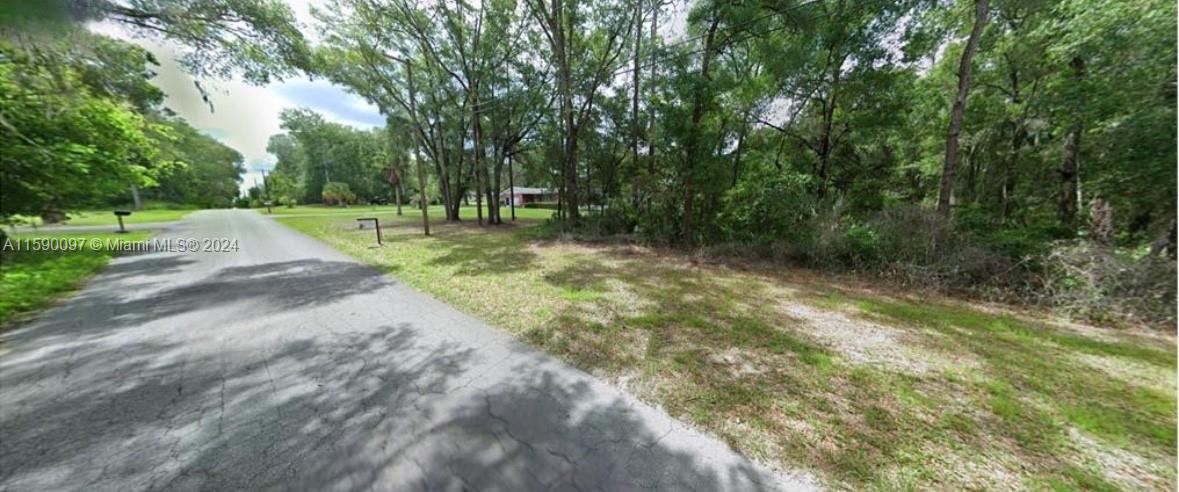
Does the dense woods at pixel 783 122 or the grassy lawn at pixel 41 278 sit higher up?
the dense woods at pixel 783 122

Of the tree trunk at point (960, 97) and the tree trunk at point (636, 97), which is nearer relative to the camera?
the tree trunk at point (960, 97)

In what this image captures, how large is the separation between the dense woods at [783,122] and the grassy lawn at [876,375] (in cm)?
174

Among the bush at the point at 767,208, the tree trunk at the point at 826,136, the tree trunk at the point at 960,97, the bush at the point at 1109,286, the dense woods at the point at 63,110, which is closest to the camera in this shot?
the dense woods at the point at 63,110

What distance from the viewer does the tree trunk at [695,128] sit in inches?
317

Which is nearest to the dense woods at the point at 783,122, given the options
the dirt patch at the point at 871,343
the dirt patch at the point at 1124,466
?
the dirt patch at the point at 871,343

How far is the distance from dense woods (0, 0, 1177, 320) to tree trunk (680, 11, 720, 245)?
5 cm

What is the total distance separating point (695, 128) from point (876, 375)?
6.60 metres

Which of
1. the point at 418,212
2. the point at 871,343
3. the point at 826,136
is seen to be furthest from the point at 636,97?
the point at 418,212

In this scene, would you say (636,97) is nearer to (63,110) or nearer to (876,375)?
(876,375)

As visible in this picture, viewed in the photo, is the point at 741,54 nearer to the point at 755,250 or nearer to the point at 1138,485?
the point at 755,250

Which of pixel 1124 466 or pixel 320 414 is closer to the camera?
pixel 1124 466

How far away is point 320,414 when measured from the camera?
7.63 ft

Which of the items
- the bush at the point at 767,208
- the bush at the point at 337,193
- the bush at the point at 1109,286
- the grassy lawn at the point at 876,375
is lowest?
the grassy lawn at the point at 876,375

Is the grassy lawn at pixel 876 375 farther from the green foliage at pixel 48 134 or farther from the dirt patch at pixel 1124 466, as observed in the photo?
the green foliage at pixel 48 134
